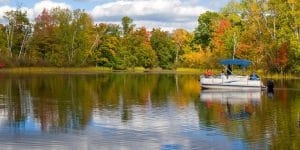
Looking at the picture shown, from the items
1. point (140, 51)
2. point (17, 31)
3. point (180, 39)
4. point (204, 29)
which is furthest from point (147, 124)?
point (180, 39)

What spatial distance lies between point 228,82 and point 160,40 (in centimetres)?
8305

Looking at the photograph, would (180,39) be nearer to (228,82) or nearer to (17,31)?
(17,31)

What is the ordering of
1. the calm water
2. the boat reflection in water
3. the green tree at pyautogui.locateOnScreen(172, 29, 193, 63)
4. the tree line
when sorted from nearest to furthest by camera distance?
the calm water → the boat reflection in water → the tree line → the green tree at pyautogui.locateOnScreen(172, 29, 193, 63)

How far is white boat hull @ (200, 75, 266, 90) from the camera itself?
48.7 meters

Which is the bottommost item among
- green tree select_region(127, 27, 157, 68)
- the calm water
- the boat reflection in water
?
the boat reflection in water

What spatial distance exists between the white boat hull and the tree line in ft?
78.3

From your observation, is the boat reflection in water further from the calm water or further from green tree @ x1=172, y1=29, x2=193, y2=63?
green tree @ x1=172, y1=29, x2=193, y2=63

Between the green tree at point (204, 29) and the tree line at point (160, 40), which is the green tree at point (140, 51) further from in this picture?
the green tree at point (204, 29)

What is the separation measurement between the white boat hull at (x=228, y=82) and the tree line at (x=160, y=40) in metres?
23.9

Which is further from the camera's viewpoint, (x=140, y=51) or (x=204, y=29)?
(x=140, y=51)

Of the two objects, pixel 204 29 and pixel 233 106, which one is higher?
pixel 204 29

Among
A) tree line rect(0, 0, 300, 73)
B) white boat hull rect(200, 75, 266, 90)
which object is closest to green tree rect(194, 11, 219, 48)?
tree line rect(0, 0, 300, 73)

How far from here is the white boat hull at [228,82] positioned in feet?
160

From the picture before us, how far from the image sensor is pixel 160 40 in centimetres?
13175
